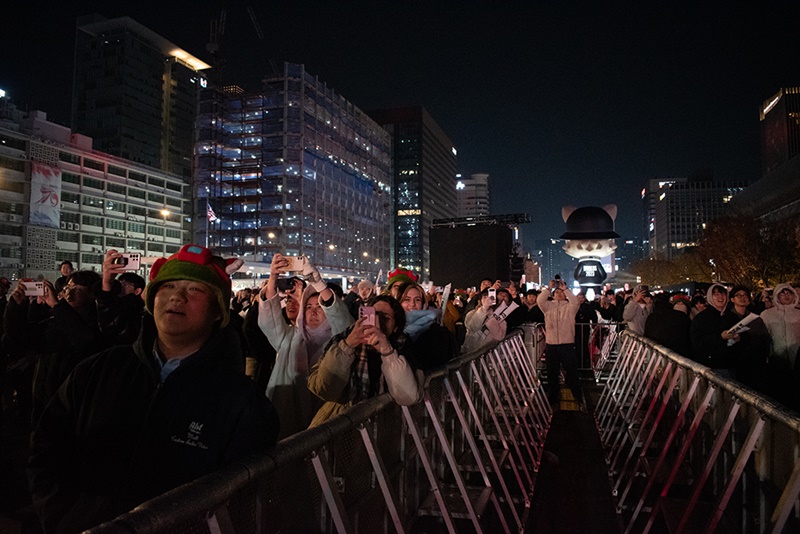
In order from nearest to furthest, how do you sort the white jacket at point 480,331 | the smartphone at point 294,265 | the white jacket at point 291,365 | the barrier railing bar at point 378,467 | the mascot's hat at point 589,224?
the barrier railing bar at point 378,467 < the white jacket at point 291,365 < the smartphone at point 294,265 < the white jacket at point 480,331 < the mascot's hat at point 589,224

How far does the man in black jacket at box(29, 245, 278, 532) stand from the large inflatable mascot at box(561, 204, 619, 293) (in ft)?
90.9

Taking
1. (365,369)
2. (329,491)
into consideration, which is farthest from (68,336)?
(329,491)

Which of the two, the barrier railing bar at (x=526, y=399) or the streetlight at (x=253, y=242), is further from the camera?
the streetlight at (x=253, y=242)

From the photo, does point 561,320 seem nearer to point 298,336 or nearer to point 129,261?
point 298,336

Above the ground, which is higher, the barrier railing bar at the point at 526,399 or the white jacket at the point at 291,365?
the white jacket at the point at 291,365

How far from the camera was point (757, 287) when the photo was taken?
4944 centimetres

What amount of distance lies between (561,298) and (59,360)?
322 inches

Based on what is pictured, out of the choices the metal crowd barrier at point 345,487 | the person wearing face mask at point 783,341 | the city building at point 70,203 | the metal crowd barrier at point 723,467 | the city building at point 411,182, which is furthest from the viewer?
the city building at point 411,182

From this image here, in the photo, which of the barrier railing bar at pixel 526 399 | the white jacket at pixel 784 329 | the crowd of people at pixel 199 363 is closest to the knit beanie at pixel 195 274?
the crowd of people at pixel 199 363

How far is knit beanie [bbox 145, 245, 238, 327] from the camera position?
2564 millimetres

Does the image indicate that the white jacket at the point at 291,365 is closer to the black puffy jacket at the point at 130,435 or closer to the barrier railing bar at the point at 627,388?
the black puffy jacket at the point at 130,435

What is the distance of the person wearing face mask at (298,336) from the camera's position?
455 centimetres

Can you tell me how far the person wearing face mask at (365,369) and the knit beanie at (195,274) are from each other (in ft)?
2.94

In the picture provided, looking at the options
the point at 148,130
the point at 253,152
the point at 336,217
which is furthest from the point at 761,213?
the point at 148,130
